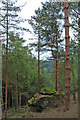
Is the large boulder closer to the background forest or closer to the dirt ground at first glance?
the dirt ground

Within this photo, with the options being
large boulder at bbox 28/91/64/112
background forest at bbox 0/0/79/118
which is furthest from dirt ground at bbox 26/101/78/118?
background forest at bbox 0/0/79/118

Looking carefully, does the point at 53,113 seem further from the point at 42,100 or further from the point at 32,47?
the point at 32,47

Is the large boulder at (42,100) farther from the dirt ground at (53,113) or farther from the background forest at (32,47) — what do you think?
the background forest at (32,47)

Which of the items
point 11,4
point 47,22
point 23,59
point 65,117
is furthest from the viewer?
point 23,59

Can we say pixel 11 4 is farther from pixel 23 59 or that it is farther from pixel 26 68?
pixel 26 68

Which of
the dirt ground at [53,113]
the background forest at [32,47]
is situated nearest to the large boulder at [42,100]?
the dirt ground at [53,113]

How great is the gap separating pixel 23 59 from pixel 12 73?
3.70 ft

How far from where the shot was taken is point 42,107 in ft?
19.6

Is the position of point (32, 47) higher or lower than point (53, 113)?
higher

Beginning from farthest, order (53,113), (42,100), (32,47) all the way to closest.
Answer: (32,47) < (42,100) < (53,113)

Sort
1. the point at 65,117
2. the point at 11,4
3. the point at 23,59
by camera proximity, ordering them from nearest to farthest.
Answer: the point at 65,117, the point at 11,4, the point at 23,59

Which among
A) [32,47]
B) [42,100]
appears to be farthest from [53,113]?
[32,47]

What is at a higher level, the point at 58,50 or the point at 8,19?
the point at 8,19

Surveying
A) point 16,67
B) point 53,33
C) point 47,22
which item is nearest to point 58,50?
point 53,33
